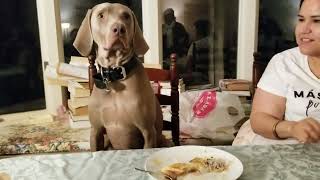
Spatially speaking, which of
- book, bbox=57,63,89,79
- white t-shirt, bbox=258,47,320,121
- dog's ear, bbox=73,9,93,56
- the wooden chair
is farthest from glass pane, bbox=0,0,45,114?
white t-shirt, bbox=258,47,320,121

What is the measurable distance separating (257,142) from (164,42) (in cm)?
114

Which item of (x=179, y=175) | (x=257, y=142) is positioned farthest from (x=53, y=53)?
(x=179, y=175)

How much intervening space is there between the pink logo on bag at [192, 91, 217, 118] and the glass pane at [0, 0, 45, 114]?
3.08ft

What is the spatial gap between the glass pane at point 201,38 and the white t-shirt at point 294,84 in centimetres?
99

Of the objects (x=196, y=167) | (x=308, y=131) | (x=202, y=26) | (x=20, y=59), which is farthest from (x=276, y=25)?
(x=196, y=167)

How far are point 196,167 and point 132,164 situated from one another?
17cm

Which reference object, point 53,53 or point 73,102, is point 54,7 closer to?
point 53,53

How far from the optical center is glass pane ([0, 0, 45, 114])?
2123mm

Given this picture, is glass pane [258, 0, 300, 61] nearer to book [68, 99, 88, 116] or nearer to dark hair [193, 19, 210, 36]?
dark hair [193, 19, 210, 36]

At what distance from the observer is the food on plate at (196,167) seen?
3.00 ft

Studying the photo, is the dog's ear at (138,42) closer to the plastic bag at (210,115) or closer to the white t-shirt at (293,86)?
the white t-shirt at (293,86)

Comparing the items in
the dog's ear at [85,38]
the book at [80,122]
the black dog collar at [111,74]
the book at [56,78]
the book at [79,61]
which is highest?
the dog's ear at [85,38]

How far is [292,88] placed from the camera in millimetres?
1345

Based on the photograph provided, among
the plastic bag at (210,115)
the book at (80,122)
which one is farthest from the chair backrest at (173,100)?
the book at (80,122)
